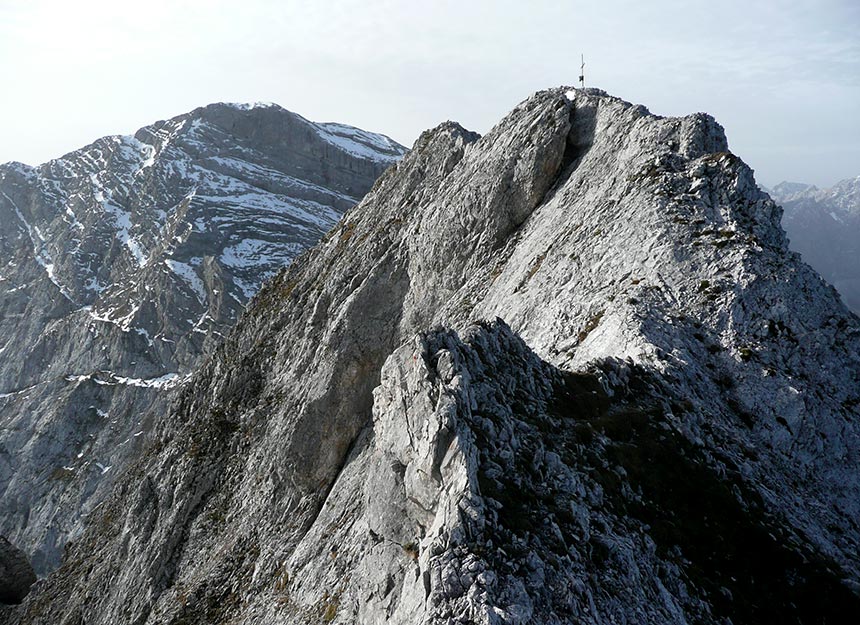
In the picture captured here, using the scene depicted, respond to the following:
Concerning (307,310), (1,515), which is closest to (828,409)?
(307,310)

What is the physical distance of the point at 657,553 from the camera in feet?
48.7

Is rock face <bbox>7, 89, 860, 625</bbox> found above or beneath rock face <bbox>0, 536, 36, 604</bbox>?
above

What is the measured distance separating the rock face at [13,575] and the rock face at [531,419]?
16.9m

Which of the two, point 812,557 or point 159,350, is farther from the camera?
point 159,350

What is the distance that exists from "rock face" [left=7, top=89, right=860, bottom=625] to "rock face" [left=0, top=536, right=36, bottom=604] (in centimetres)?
1687

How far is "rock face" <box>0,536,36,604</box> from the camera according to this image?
2542 inches

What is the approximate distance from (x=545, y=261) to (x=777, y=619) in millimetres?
20252

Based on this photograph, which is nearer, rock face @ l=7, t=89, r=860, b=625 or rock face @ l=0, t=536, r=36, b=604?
rock face @ l=7, t=89, r=860, b=625

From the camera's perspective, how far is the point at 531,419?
1742 cm

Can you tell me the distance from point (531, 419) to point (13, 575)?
72686mm

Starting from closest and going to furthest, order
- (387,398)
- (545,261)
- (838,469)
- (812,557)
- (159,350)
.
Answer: (812,557) → (387,398) → (838,469) → (545,261) → (159,350)

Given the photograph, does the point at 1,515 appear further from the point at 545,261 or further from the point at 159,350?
Result: the point at 545,261

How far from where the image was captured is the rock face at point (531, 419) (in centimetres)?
1445

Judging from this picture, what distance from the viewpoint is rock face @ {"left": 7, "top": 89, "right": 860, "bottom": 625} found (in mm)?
14453
